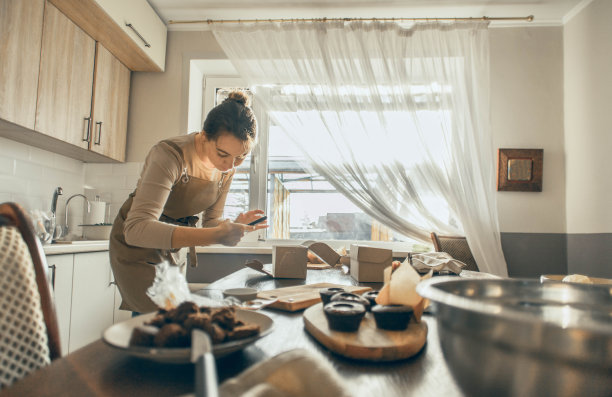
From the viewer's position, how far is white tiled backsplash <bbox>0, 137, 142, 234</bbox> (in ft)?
7.96

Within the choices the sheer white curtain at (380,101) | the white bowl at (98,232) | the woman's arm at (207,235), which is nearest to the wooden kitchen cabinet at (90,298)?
the white bowl at (98,232)

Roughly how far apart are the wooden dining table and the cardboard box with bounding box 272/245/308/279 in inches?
33.8

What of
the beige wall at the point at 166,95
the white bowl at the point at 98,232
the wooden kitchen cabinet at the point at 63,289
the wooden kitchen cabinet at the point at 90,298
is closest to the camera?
the wooden kitchen cabinet at the point at 63,289

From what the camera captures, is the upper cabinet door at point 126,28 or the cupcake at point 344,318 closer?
the cupcake at point 344,318

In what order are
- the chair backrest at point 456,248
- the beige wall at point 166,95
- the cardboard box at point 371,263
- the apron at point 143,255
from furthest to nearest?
the beige wall at point 166,95 → the chair backrest at point 456,248 → the apron at point 143,255 → the cardboard box at point 371,263

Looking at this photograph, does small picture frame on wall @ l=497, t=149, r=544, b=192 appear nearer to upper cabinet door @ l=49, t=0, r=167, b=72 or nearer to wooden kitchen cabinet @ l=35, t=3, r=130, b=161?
upper cabinet door @ l=49, t=0, r=167, b=72

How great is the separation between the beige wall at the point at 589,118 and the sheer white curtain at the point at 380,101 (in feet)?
2.21

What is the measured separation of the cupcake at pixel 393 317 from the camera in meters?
0.66

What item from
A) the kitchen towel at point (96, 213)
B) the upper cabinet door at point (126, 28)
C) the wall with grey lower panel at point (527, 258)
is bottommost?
the wall with grey lower panel at point (527, 258)

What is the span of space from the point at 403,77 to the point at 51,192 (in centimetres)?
286

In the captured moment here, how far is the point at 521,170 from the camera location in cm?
311

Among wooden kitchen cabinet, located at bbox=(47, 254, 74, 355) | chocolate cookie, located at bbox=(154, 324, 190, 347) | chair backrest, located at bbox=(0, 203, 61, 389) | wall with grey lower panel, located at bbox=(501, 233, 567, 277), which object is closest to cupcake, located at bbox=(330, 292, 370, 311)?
chocolate cookie, located at bbox=(154, 324, 190, 347)

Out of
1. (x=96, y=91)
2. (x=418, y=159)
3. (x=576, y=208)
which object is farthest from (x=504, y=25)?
(x=96, y=91)

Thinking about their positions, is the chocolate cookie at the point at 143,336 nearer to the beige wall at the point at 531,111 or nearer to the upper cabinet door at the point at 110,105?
the upper cabinet door at the point at 110,105
